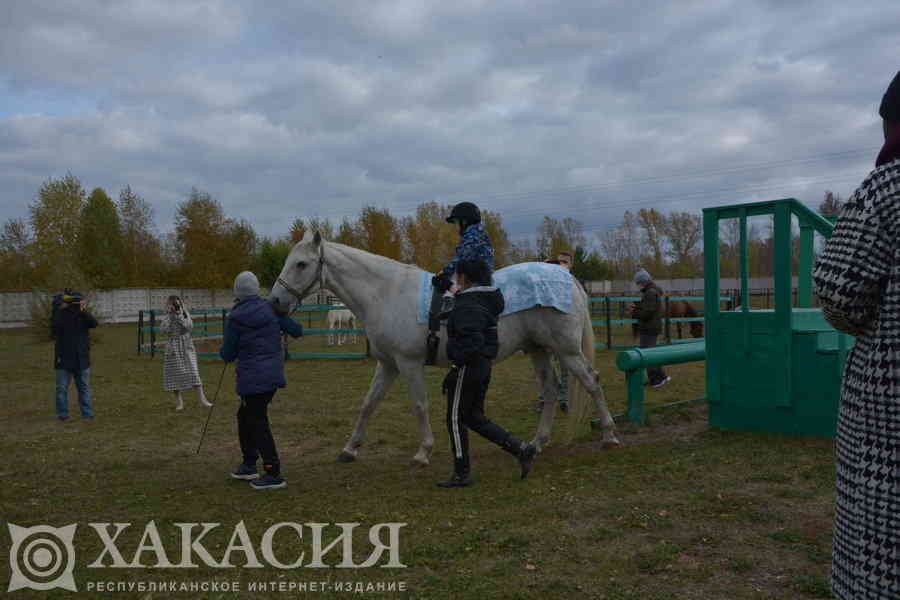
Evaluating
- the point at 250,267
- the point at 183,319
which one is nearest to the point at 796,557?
the point at 183,319

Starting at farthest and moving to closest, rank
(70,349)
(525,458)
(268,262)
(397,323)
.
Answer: (268,262)
(70,349)
(397,323)
(525,458)

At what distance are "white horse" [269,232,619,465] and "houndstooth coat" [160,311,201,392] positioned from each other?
445 centimetres

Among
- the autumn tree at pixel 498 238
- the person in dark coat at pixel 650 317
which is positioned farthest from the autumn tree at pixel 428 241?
the person in dark coat at pixel 650 317

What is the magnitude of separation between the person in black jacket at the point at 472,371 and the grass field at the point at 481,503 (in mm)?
295

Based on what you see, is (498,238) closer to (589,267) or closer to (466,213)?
(589,267)

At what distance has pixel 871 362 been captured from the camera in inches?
63.2

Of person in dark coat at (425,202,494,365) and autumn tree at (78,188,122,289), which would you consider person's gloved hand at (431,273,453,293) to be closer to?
person in dark coat at (425,202,494,365)

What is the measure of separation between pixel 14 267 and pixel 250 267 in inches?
500

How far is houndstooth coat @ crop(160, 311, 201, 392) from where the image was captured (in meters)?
9.88

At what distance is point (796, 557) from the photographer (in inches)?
143

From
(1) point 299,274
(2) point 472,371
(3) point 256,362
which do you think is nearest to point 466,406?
(2) point 472,371

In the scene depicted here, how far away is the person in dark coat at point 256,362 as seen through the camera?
544 cm

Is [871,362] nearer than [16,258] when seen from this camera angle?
Yes

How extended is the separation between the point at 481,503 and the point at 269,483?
184 centimetres
